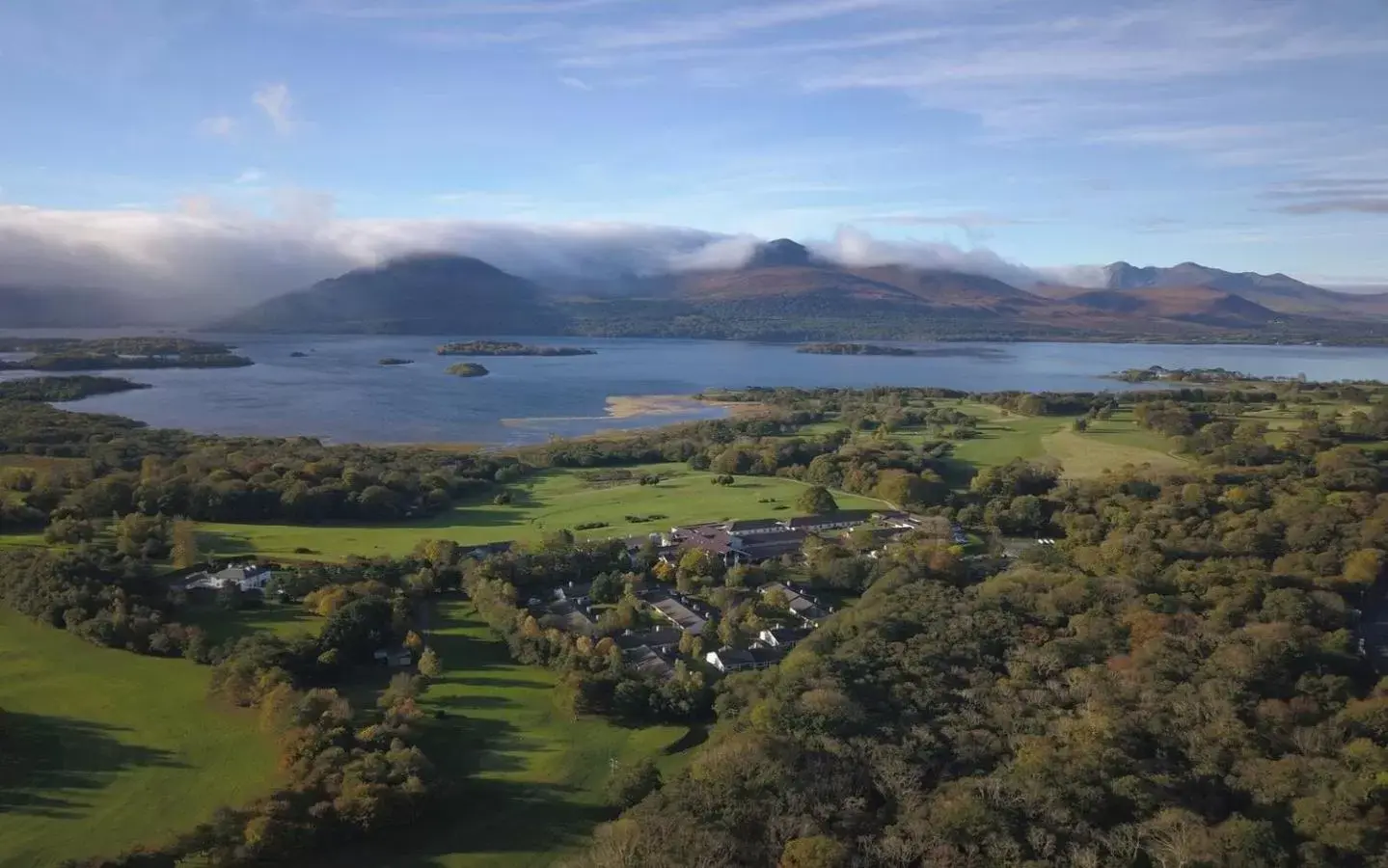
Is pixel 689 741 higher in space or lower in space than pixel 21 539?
lower

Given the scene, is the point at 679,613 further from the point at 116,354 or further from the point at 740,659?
the point at 116,354

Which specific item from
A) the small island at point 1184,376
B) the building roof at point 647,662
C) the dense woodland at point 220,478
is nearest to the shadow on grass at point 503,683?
the building roof at point 647,662

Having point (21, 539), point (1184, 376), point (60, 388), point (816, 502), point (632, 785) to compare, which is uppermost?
point (1184, 376)

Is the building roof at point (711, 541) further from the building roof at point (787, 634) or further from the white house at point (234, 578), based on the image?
the white house at point (234, 578)

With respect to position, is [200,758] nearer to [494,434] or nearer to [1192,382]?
[494,434]

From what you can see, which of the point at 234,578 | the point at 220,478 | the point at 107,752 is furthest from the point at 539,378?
the point at 107,752

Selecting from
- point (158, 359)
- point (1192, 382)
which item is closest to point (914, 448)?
point (1192, 382)
